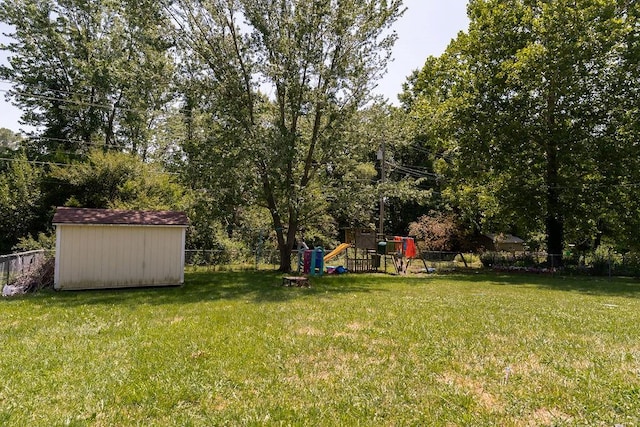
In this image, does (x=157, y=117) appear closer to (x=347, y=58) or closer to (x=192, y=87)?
(x=192, y=87)

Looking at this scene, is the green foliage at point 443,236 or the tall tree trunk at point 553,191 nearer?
the tall tree trunk at point 553,191

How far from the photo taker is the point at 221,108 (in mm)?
14477

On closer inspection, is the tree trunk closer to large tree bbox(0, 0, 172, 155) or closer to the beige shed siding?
the beige shed siding

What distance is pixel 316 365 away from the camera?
4457mm

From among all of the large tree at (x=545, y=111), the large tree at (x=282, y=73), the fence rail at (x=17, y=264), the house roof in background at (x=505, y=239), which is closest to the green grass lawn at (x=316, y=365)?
the fence rail at (x=17, y=264)

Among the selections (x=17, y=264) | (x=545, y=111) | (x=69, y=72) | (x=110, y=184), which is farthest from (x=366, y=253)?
(x=69, y=72)

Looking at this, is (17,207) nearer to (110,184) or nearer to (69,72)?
(110,184)

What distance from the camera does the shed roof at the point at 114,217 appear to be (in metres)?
10.5

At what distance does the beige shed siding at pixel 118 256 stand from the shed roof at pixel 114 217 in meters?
0.14

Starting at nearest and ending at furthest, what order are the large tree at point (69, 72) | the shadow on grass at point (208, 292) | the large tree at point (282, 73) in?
the shadow on grass at point (208, 292) < the large tree at point (282, 73) < the large tree at point (69, 72)

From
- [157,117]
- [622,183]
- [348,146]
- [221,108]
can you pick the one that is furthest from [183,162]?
[622,183]

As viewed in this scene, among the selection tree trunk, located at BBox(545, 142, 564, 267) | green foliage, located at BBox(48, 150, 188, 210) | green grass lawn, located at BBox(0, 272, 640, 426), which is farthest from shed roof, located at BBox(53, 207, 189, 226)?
tree trunk, located at BBox(545, 142, 564, 267)

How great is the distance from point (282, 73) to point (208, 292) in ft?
27.0

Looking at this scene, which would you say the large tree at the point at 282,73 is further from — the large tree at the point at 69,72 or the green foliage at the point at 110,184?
the large tree at the point at 69,72
